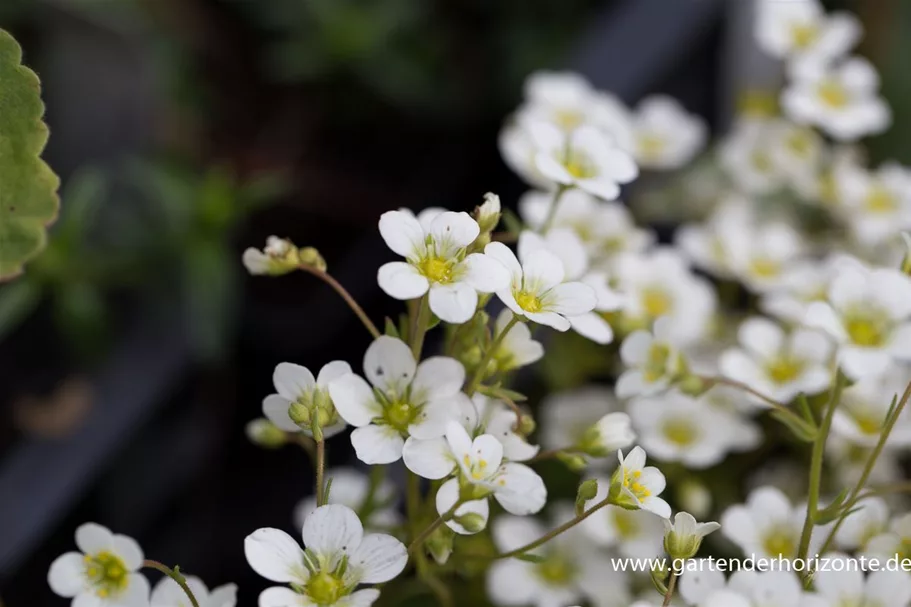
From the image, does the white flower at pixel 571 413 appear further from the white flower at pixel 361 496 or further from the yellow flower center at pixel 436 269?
the yellow flower center at pixel 436 269

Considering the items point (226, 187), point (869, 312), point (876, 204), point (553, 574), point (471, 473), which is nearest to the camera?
point (471, 473)

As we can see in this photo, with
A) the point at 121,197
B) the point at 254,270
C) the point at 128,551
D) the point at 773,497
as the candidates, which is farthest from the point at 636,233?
the point at 121,197

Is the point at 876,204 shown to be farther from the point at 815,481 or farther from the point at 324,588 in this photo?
the point at 324,588

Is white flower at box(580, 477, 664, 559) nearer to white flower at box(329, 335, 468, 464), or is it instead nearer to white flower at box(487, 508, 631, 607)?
white flower at box(487, 508, 631, 607)

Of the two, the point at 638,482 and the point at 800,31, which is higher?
the point at 800,31

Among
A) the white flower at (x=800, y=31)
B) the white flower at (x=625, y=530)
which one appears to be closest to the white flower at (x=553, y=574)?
the white flower at (x=625, y=530)

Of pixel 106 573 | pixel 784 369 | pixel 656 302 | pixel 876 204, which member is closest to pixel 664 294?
pixel 656 302
